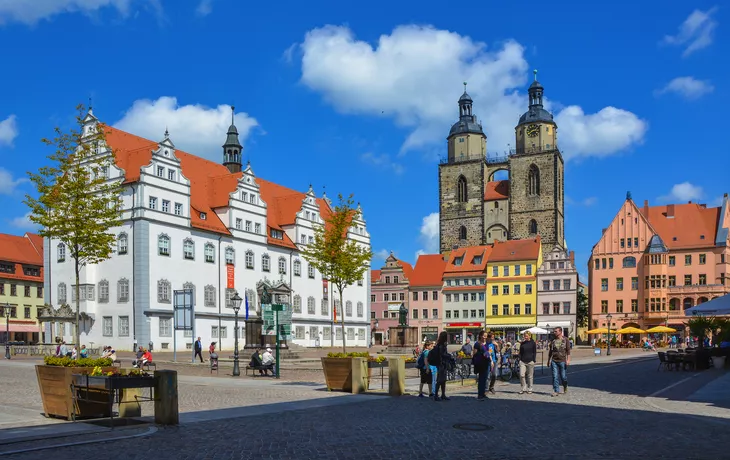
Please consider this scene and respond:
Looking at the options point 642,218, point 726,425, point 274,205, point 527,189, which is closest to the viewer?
point 726,425

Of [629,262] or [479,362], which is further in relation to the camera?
[629,262]

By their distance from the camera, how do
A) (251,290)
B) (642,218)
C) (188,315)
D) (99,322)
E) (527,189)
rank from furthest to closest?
(527,189) → (642,218) → (251,290) → (99,322) → (188,315)

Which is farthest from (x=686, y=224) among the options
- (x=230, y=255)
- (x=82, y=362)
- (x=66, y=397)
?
(x=66, y=397)

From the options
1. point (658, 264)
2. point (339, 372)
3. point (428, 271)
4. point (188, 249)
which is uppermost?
point (188, 249)

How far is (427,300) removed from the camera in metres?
93.9

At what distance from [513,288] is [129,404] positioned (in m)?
77.5

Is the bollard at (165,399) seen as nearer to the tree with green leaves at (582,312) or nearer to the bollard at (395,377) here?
the bollard at (395,377)

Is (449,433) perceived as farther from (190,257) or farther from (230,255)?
(230,255)

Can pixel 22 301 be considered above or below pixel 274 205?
below

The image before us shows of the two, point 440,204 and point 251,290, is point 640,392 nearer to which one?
point 251,290

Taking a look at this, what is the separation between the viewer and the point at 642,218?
79750mm

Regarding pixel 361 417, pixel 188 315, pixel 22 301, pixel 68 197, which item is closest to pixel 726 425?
pixel 361 417

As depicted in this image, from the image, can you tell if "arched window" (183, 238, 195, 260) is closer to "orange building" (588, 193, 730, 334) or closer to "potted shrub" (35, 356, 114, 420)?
"potted shrub" (35, 356, 114, 420)

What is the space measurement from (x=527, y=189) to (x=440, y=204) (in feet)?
47.9
